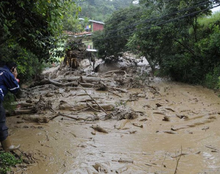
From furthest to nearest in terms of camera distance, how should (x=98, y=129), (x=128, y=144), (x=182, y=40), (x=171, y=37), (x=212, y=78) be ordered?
(x=182, y=40) < (x=171, y=37) < (x=212, y=78) < (x=98, y=129) < (x=128, y=144)

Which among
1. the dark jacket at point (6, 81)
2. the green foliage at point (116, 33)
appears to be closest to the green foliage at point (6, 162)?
the dark jacket at point (6, 81)

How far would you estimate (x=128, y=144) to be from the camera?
4.88 metres

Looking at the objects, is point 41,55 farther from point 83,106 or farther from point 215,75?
point 215,75

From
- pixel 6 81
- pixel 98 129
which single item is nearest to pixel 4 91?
pixel 6 81

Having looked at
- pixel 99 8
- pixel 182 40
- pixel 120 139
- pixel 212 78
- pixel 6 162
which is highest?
pixel 99 8

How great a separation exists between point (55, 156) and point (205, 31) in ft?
44.9

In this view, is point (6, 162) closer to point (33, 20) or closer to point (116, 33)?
point (33, 20)

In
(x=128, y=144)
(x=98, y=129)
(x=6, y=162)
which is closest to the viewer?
(x=6, y=162)

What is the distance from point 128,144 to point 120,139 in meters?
0.42

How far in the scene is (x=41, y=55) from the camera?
6.02m

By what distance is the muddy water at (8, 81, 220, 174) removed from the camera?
3584mm

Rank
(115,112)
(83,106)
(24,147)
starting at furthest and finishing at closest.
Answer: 1. (83,106)
2. (115,112)
3. (24,147)

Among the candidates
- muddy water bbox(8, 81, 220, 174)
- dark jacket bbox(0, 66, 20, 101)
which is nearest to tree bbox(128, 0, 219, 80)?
muddy water bbox(8, 81, 220, 174)

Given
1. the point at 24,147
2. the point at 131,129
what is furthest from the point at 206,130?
the point at 24,147
